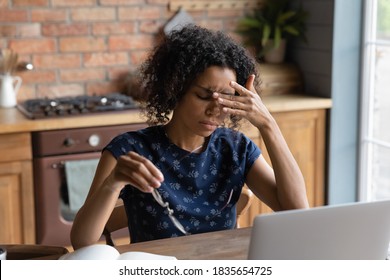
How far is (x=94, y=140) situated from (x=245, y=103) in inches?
59.9

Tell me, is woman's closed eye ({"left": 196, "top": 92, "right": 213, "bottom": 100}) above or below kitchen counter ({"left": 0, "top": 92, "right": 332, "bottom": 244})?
above

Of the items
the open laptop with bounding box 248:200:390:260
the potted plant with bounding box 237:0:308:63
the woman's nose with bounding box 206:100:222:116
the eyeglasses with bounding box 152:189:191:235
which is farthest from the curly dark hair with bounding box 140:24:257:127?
the potted plant with bounding box 237:0:308:63

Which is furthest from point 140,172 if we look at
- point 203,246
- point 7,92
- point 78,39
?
point 78,39

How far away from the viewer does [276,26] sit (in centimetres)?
402

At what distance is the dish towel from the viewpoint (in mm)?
3283

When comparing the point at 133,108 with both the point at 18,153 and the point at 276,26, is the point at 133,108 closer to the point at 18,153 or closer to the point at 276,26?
the point at 18,153

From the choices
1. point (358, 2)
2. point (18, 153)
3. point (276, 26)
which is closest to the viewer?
point (18, 153)

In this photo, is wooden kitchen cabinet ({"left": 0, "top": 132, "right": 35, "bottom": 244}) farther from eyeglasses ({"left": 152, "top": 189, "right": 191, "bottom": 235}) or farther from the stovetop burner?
eyeglasses ({"left": 152, "top": 189, "right": 191, "bottom": 235})

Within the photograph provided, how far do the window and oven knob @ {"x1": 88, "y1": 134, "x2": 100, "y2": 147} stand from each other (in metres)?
1.55

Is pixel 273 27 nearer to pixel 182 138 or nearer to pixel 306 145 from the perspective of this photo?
pixel 306 145

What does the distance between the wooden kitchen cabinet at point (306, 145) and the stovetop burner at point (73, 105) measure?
2.30 ft

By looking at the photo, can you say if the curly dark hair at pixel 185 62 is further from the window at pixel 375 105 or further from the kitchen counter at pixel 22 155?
the window at pixel 375 105

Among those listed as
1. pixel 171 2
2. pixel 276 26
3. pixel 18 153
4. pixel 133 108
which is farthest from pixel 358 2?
pixel 18 153

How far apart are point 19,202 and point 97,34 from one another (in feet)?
3.53
